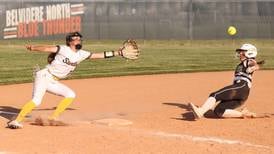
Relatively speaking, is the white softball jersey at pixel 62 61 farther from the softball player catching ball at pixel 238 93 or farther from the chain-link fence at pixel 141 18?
the chain-link fence at pixel 141 18

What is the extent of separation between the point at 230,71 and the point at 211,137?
10.4 m

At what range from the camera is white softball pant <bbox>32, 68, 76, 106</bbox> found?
827cm

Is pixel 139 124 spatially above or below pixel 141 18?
below

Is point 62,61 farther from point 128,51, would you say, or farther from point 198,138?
point 198,138

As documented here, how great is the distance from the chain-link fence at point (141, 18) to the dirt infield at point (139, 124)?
13.7 m

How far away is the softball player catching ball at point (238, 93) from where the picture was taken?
8883 mm

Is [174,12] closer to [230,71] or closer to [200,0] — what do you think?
[200,0]

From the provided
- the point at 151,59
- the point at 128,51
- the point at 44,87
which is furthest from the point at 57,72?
the point at 151,59

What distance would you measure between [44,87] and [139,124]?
4.84 ft

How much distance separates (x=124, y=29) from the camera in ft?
93.9

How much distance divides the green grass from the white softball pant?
637cm

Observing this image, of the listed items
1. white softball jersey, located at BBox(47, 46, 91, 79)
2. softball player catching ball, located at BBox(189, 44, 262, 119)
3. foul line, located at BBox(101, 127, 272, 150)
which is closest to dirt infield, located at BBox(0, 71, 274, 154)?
foul line, located at BBox(101, 127, 272, 150)

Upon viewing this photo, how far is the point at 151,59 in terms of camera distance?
68.5ft

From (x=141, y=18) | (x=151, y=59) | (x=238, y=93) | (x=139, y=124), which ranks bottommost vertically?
(x=139, y=124)
